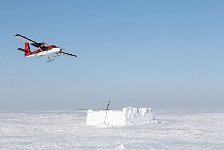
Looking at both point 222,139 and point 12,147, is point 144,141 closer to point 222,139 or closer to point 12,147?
point 222,139

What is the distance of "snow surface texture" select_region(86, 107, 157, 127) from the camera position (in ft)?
133

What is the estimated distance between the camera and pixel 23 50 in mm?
36000

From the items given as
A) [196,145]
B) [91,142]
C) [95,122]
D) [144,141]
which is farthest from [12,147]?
[95,122]

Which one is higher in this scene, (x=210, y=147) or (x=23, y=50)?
(x=23, y=50)

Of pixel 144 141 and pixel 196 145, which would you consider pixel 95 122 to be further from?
pixel 196 145

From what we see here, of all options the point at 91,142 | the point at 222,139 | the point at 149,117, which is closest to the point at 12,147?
the point at 91,142

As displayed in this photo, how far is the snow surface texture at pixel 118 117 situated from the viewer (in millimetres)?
40438

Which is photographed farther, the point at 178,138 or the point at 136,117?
the point at 136,117

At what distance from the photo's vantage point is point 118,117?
40.8 meters

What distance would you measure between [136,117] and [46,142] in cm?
1808

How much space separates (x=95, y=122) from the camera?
41.4 meters

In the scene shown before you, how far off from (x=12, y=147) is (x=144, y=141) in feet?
27.8

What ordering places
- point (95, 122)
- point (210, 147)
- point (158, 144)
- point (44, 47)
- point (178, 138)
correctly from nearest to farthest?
point (210, 147) → point (158, 144) → point (178, 138) → point (44, 47) → point (95, 122)

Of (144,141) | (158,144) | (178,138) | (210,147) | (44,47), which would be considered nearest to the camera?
(210,147)
